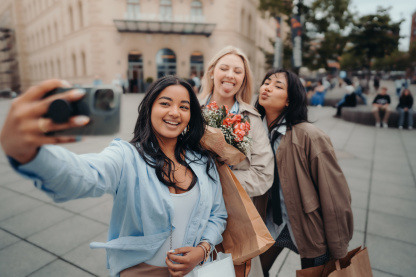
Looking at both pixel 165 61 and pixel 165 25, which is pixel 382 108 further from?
pixel 165 25

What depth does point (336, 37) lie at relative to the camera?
20562mm

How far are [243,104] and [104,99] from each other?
1.37 meters

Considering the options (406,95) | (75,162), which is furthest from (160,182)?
(406,95)

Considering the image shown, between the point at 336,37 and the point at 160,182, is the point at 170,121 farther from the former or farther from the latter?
the point at 336,37

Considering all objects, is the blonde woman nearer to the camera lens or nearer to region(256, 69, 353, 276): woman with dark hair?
region(256, 69, 353, 276): woman with dark hair

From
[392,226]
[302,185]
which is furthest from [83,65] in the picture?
[302,185]

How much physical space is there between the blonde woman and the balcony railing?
23.2 m

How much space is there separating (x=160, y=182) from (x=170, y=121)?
0.32m

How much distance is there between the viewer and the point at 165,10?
2377 cm

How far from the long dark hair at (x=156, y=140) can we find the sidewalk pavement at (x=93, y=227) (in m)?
1.00

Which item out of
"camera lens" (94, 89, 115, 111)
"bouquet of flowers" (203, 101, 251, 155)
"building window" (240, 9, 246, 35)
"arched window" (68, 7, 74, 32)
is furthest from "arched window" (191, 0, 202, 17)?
"camera lens" (94, 89, 115, 111)

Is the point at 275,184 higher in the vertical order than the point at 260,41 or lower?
lower

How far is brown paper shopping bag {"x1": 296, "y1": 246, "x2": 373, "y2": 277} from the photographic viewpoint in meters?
1.67

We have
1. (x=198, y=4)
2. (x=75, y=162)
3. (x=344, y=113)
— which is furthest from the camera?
(x=198, y=4)
